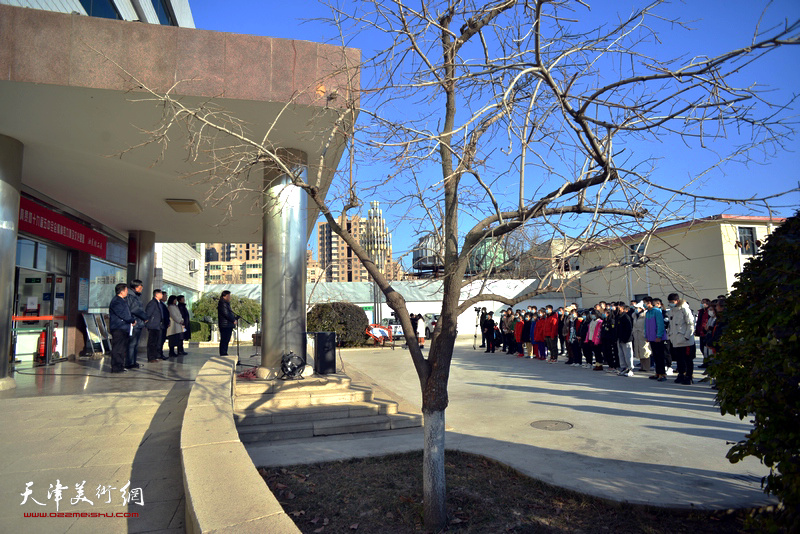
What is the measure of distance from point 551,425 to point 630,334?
6.31 metres

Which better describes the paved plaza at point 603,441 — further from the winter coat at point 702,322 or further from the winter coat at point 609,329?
the winter coat at point 609,329

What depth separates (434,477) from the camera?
3.93 m

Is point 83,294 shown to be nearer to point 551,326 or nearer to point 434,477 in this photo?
point 434,477

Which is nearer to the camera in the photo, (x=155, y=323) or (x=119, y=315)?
(x=119, y=315)

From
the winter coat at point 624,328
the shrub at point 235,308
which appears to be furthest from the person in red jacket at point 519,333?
the shrub at point 235,308

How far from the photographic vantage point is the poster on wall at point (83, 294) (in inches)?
527

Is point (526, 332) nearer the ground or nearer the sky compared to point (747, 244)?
nearer the ground

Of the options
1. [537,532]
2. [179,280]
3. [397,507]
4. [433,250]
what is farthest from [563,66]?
[179,280]

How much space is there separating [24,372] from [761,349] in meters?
12.0

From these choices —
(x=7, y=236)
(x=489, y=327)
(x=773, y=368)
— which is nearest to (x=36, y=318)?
(x=7, y=236)

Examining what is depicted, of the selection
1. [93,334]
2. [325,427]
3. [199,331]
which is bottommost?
[325,427]

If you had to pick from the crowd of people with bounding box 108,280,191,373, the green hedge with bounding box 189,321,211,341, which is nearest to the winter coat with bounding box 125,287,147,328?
the crowd of people with bounding box 108,280,191,373

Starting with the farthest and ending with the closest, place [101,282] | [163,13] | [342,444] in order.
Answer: [163,13] → [101,282] → [342,444]

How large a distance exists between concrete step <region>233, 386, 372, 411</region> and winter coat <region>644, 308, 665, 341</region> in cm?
731
